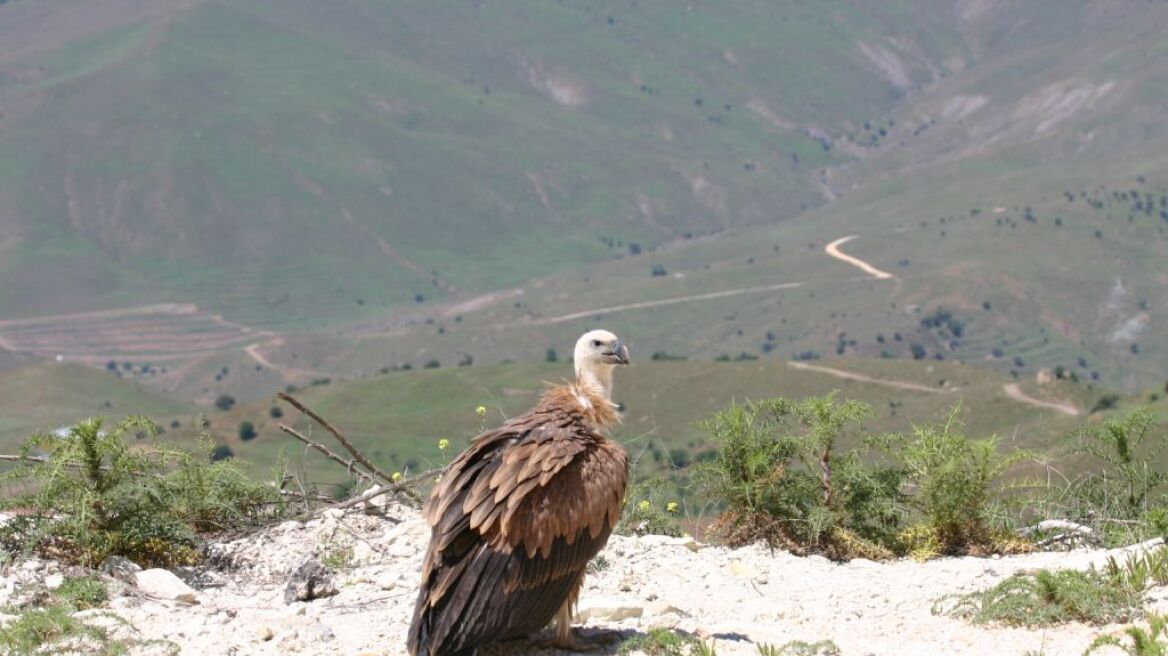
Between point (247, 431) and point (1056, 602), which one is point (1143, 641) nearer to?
point (1056, 602)

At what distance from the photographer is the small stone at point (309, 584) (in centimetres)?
1082

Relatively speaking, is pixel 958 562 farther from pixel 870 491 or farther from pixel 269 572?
pixel 269 572

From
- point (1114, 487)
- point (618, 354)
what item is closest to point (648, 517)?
point (618, 354)

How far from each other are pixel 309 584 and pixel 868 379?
8932 cm

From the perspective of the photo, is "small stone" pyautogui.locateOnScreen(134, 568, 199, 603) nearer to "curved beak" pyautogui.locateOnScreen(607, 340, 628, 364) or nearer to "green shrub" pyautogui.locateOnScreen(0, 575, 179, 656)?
"green shrub" pyautogui.locateOnScreen(0, 575, 179, 656)

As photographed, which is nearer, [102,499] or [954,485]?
[102,499]

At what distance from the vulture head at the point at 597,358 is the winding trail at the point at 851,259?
6506 inches

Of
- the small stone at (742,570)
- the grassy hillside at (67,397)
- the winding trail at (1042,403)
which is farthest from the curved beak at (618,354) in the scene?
the grassy hillside at (67,397)

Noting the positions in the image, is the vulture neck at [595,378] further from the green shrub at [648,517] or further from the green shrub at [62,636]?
the green shrub at [62,636]

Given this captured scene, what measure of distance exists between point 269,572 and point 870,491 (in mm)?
4712

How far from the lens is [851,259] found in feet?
598

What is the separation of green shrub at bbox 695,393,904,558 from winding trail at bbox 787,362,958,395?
250ft

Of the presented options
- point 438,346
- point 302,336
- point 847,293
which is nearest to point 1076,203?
point 847,293

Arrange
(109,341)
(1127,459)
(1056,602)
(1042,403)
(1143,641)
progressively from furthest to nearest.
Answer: (109,341)
(1042,403)
(1127,459)
(1056,602)
(1143,641)
